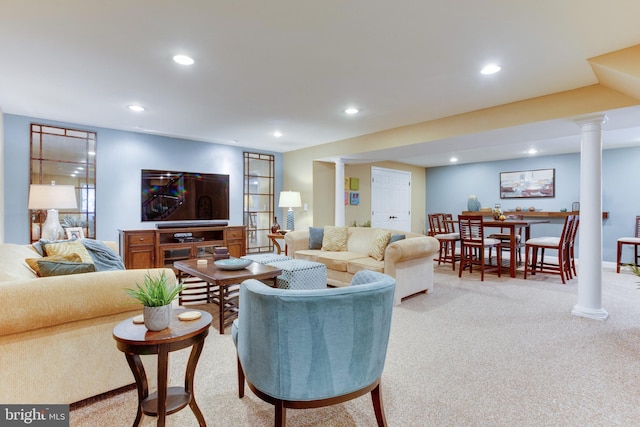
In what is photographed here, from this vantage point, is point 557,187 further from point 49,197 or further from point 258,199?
point 49,197

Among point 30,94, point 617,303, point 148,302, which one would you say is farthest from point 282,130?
point 617,303

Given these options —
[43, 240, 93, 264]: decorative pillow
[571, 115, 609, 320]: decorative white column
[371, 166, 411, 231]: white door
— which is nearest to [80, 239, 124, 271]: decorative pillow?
[43, 240, 93, 264]: decorative pillow

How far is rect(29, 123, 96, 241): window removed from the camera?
4375 mm

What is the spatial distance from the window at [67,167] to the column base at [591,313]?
20.6 ft

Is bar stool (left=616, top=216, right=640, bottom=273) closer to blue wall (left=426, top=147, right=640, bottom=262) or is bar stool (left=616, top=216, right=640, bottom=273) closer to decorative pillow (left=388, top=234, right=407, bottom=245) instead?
blue wall (left=426, top=147, right=640, bottom=262)

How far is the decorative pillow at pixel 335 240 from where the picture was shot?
479 cm

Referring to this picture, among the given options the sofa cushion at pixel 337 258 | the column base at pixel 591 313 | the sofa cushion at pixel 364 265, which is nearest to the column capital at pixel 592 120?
the column base at pixel 591 313

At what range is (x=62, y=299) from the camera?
5.36 feet

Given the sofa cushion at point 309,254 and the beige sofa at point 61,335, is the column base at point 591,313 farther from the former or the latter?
the beige sofa at point 61,335

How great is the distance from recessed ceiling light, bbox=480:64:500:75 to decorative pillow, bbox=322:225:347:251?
277 cm

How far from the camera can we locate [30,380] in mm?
1621

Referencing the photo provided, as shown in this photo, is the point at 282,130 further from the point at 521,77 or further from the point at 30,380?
the point at 30,380

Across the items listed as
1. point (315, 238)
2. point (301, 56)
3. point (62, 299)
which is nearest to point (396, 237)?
point (315, 238)

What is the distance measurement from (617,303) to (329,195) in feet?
15.2
